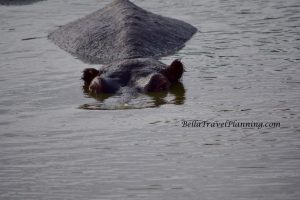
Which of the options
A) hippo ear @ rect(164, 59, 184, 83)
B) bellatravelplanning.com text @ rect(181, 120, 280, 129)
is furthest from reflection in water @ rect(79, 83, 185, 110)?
bellatravelplanning.com text @ rect(181, 120, 280, 129)

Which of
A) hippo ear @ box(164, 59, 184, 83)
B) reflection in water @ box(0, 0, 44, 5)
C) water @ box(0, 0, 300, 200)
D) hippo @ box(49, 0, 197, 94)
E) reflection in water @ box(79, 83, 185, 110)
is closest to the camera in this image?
water @ box(0, 0, 300, 200)

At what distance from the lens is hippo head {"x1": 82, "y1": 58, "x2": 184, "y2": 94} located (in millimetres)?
8227

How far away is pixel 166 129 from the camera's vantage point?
6.72 m

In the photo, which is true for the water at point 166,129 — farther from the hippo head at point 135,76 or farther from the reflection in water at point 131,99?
the hippo head at point 135,76

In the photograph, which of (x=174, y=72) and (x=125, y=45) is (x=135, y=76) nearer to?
(x=174, y=72)

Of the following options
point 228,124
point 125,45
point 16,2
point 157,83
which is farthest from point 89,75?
point 16,2

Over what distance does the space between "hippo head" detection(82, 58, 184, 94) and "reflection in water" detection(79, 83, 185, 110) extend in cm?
8

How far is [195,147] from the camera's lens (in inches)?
241

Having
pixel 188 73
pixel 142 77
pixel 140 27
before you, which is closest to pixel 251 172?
pixel 142 77

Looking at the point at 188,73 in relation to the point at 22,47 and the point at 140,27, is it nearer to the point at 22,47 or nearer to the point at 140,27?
the point at 140,27

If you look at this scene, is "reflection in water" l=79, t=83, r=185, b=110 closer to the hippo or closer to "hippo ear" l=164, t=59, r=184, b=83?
the hippo

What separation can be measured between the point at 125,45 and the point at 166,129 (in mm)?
3445

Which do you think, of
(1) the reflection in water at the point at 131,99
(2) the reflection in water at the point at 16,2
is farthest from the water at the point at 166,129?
(2) the reflection in water at the point at 16,2

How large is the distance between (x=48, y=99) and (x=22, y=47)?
3.63 meters
